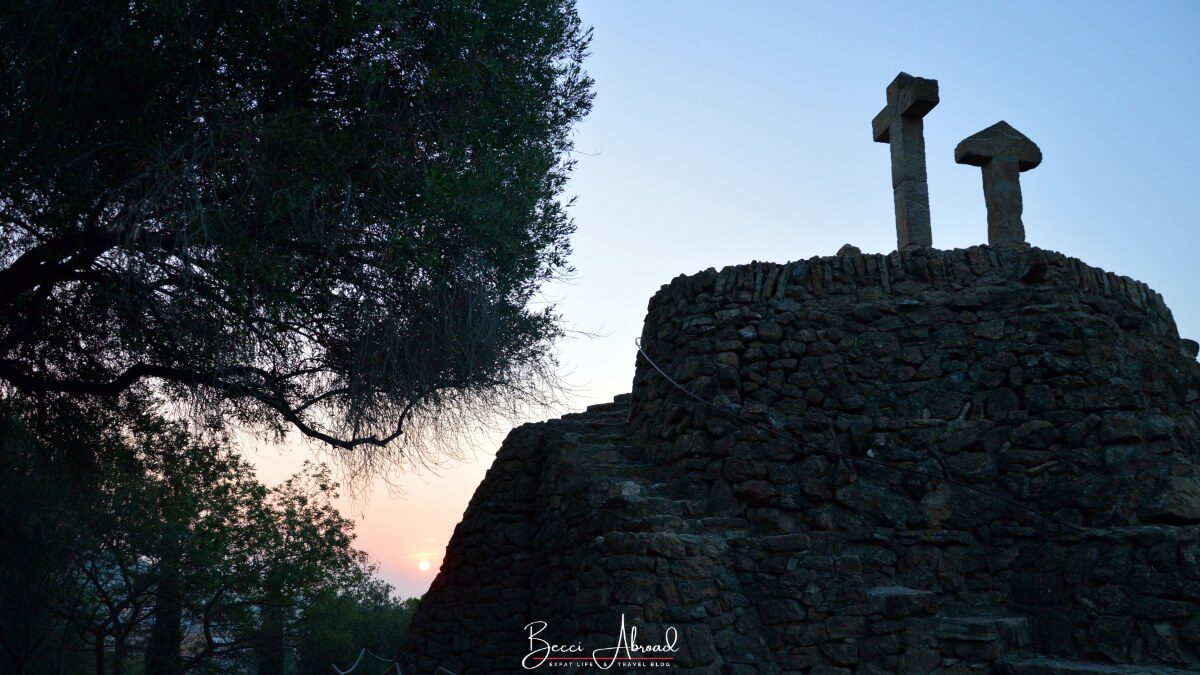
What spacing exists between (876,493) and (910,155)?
4.28 metres

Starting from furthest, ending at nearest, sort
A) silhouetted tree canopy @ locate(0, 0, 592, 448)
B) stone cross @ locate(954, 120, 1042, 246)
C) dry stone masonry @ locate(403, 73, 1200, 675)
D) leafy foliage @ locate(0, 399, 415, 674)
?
leafy foliage @ locate(0, 399, 415, 674), stone cross @ locate(954, 120, 1042, 246), silhouetted tree canopy @ locate(0, 0, 592, 448), dry stone masonry @ locate(403, 73, 1200, 675)

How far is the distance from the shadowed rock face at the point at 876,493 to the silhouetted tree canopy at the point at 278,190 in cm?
197

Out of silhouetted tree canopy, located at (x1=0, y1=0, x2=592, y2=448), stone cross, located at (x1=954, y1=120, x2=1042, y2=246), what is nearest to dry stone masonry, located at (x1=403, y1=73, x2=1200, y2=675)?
stone cross, located at (x1=954, y1=120, x2=1042, y2=246)

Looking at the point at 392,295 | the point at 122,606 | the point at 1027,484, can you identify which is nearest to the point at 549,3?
the point at 392,295

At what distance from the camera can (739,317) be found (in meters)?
9.03

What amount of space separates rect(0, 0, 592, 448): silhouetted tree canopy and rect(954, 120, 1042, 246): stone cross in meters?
4.70

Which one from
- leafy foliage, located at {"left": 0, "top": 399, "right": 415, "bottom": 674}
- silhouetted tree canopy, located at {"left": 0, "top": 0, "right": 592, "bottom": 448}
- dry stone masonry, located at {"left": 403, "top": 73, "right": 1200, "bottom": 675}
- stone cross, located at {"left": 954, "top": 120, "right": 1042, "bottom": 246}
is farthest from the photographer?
leafy foliage, located at {"left": 0, "top": 399, "right": 415, "bottom": 674}

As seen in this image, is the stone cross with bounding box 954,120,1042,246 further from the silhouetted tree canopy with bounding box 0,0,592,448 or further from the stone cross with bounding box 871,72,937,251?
the silhouetted tree canopy with bounding box 0,0,592,448

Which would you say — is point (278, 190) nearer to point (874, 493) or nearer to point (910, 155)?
point (874, 493)

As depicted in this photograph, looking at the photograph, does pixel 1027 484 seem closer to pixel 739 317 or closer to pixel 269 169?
pixel 739 317

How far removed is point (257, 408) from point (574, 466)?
4.27 meters

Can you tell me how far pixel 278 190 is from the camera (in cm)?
778

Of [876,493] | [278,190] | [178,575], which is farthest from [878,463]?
[178,575]

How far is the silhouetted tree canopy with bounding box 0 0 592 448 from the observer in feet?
25.5
